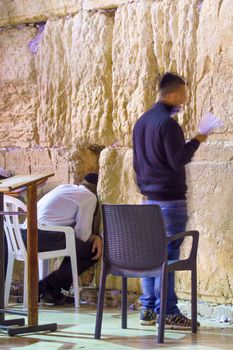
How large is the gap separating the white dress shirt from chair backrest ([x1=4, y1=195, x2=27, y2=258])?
215mm

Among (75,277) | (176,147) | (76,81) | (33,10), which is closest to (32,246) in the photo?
(176,147)

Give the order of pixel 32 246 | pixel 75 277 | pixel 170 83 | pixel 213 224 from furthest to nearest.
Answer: pixel 75 277 → pixel 213 224 → pixel 170 83 → pixel 32 246

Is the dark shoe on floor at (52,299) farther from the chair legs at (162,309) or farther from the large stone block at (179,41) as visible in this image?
the chair legs at (162,309)

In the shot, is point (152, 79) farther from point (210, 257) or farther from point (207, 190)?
point (210, 257)

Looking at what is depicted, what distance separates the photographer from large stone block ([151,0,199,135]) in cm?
716

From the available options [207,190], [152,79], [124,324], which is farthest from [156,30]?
[124,324]

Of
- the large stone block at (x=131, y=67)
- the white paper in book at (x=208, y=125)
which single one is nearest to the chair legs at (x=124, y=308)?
the white paper in book at (x=208, y=125)

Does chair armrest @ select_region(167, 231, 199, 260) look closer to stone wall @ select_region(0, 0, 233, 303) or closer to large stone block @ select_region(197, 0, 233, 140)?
stone wall @ select_region(0, 0, 233, 303)

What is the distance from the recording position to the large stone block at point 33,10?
8.21 metres

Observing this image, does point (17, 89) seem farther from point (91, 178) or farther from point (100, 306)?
point (100, 306)

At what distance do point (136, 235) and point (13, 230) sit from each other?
83.2 inches

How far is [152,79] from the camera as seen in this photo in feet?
24.6

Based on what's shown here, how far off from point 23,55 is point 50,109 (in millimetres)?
631

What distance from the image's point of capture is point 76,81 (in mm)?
8141
